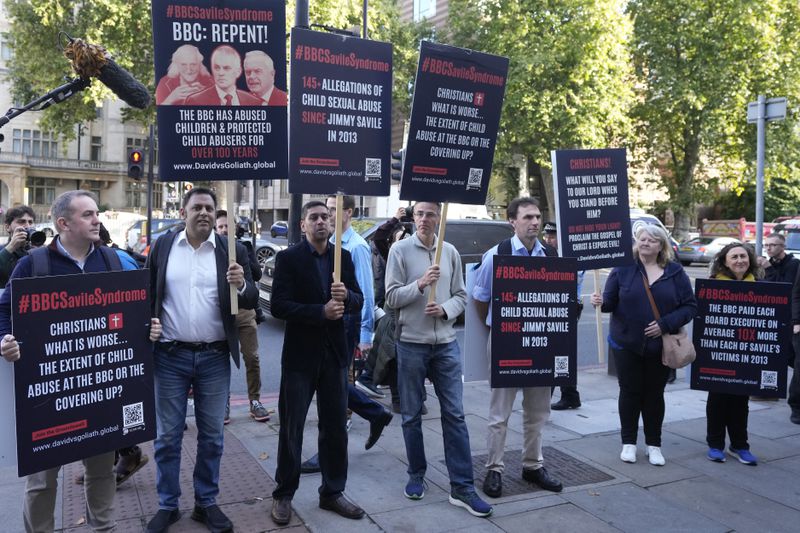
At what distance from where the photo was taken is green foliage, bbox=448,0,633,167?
3020 centimetres

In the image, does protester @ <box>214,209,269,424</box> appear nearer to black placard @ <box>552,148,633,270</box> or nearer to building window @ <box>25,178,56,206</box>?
black placard @ <box>552,148,633,270</box>

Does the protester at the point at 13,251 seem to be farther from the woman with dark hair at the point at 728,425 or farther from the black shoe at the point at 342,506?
the woman with dark hair at the point at 728,425

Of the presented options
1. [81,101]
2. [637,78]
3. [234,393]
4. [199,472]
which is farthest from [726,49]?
[199,472]

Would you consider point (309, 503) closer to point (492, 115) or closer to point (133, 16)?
point (492, 115)

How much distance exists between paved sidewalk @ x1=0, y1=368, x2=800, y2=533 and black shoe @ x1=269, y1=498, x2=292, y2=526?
2.0 inches

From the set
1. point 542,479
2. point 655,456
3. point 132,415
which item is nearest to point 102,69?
point 132,415

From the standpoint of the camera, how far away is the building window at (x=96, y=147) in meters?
61.4

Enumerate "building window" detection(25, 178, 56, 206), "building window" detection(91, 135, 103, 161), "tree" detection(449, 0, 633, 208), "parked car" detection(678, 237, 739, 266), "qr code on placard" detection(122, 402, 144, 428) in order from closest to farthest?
"qr code on placard" detection(122, 402, 144, 428)
"tree" detection(449, 0, 633, 208)
"parked car" detection(678, 237, 739, 266)
"building window" detection(25, 178, 56, 206)
"building window" detection(91, 135, 103, 161)

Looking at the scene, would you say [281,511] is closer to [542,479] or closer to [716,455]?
[542,479]

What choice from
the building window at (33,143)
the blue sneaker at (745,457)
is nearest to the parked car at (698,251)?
the blue sneaker at (745,457)

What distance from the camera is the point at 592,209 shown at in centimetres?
562

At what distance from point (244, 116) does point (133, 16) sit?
24492mm

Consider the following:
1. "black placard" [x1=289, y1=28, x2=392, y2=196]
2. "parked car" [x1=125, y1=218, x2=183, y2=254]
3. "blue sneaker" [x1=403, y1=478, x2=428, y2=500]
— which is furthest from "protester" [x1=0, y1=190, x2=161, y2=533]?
"parked car" [x1=125, y1=218, x2=183, y2=254]

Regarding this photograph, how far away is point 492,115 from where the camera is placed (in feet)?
15.4
